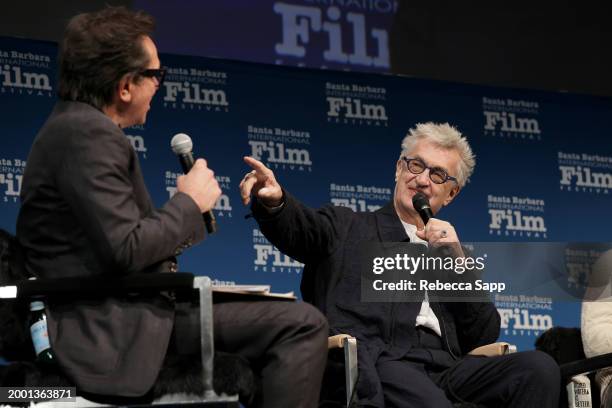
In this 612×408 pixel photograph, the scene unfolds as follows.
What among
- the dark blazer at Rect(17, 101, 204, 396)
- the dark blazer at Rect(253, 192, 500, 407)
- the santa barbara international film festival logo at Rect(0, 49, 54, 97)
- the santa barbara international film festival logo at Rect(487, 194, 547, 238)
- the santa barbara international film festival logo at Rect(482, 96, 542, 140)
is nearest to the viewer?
the dark blazer at Rect(17, 101, 204, 396)

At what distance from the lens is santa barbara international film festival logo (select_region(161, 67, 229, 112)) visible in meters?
5.41

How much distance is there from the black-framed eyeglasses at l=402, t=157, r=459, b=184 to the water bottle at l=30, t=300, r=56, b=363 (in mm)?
1812

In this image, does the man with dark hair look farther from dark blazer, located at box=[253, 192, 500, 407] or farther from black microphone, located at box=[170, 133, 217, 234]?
dark blazer, located at box=[253, 192, 500, 407]

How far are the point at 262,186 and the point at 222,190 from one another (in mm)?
1551

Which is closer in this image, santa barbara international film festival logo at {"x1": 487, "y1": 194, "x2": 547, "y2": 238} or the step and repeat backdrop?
the step and repeat backdrop

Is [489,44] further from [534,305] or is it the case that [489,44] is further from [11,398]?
[11,398]

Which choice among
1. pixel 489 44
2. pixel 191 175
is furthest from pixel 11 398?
pixel 489 44

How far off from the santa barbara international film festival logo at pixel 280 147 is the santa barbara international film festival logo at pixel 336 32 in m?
0.36

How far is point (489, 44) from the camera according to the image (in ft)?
19.8

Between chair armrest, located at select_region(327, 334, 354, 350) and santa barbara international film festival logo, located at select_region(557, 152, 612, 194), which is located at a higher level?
santa barbara international film festival logo, located at select_region(557, 152, 612, 194)

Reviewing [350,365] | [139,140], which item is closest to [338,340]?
[350,365]

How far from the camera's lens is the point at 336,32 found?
5707mm

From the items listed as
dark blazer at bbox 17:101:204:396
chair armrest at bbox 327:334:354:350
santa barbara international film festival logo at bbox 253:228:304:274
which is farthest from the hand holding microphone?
santa barbara international film festival logo at bbox 253:228:304:274

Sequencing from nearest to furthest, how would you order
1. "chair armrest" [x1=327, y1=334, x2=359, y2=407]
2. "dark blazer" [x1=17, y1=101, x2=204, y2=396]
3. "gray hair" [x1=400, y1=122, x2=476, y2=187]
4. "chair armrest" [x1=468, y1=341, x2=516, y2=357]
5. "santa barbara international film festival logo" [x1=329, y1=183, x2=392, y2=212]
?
"dark blazer" [x1=17, y1=101, x2=204, y2=396] < "chair armrest" [x1=327, y1=334, x2=359, y2=407] < "chair armrest" [x1=468, y1=341, x2=516, y2=357] < "gray hair" [x1=400, y1=122, x2=476, y2=187] < "santa barbara international film festival logo" [x1=329, y1=183, x2=392, y2=212]
